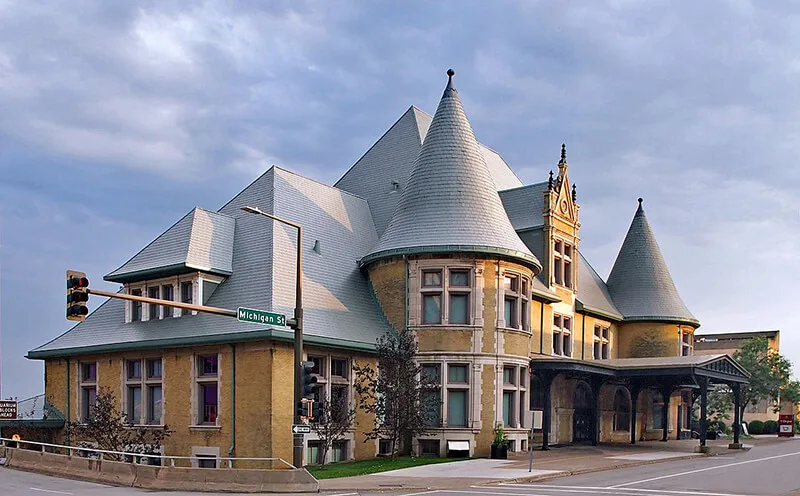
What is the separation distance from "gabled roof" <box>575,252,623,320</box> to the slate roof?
14695 millimetres

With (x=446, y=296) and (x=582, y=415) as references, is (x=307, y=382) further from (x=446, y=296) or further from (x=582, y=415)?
(x=582, y=415)

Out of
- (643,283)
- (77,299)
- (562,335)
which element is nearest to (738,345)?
(643,283)

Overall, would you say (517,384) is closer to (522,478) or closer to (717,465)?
(717,465)

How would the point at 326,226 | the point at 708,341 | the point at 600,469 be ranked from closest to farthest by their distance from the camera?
1. the point at 600,469
2. the point at 326,226
3. the point at 708,341

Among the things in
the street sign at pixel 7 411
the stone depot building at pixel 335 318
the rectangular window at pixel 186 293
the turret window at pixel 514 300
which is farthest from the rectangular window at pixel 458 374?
the street sign at pixel 7 411

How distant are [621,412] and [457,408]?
20325 millimetres

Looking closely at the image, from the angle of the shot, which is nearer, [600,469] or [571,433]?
[600,469]

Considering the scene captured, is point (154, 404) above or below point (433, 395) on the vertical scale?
below

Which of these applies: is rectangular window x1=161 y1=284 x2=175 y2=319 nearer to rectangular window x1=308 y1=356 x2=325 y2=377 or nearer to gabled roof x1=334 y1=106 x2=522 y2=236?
rectangular window x1=308 y1=356 x2=325 y2=377

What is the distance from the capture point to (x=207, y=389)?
33875 millimetres

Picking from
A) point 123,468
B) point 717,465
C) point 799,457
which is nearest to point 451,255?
point 717,465

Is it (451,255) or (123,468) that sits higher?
(451,255)

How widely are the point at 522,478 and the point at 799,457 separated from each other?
1946cm

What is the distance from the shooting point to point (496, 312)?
123 ft
